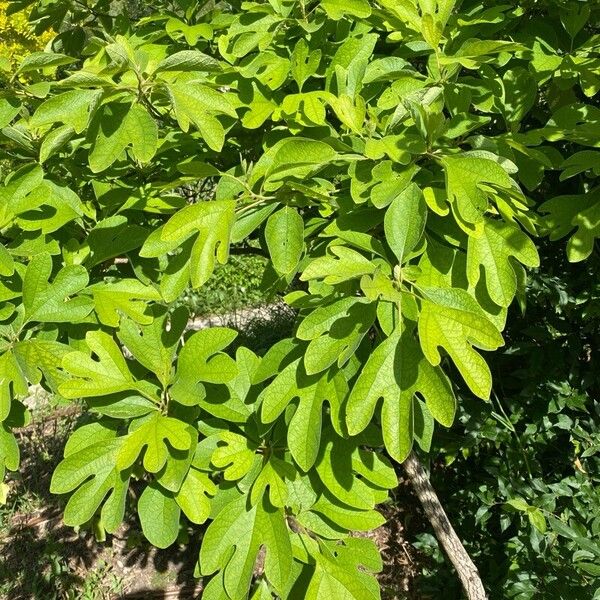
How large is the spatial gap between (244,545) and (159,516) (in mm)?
181

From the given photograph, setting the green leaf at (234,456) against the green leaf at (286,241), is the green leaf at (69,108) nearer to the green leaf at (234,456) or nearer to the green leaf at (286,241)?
the green leaf at (286,241)

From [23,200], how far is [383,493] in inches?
37.4

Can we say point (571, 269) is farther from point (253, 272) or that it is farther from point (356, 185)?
point (253, 272)

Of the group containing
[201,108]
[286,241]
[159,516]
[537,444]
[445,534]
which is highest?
[201,108]

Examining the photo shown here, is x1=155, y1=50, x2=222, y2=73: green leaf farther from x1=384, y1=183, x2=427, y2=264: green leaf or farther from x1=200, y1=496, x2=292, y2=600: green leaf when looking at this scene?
x1=200, y1=496, x2=292, y2=600: green leaf

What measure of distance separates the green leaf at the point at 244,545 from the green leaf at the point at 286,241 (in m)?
0.47

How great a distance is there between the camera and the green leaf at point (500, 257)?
3.67 feet

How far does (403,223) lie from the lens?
3.67ft

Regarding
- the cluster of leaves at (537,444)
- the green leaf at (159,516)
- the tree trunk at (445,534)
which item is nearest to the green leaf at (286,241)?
the green leaf at (159,516)

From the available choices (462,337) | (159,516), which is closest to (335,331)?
(462,337)

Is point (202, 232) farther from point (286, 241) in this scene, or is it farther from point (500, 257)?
point (500, 257)

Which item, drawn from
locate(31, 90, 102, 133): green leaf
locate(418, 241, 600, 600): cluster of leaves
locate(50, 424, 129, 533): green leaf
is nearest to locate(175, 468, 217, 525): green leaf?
locate(50, 424, 129, 533): green leaf

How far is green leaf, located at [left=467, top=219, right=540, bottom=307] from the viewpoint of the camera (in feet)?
3.67

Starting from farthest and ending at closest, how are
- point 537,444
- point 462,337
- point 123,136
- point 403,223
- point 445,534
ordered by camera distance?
point 537,444, point 445,534, point 123,136, point 403,223, point 462,337
